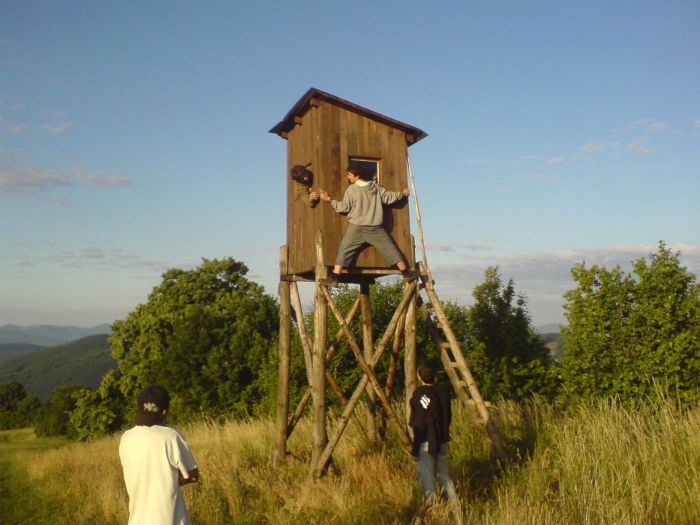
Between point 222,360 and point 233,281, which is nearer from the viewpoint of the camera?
point 222,360

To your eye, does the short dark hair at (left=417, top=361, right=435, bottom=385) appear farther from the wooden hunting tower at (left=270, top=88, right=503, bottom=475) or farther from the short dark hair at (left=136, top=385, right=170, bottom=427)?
the short dark hair at (left=136, top=385, right=170, bottom=427)

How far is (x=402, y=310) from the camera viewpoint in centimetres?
1057

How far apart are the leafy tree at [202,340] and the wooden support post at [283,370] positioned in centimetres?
1461

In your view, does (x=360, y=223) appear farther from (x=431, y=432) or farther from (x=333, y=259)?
(x=431, y=432)

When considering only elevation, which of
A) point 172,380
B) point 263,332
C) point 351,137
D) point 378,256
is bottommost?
point 172,380

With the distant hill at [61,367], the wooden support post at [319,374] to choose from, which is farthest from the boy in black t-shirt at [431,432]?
the distant hill at [61,367]

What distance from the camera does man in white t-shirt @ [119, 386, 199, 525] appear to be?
16.2ft

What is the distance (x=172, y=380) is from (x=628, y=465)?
90.8 feet

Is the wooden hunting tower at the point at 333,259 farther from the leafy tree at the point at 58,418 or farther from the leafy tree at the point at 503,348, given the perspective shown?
the leafy tree at the point at 58,418

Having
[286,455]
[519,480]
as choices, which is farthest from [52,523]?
[519,480]

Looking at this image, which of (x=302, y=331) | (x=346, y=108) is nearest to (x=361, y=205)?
(x=346, y=108)

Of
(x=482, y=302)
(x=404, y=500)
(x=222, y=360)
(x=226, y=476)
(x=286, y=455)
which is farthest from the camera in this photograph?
(x=222, y=360)

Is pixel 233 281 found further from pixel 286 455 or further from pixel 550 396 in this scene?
pixel 286 455

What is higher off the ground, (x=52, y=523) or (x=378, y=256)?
(x=378, y=256)
